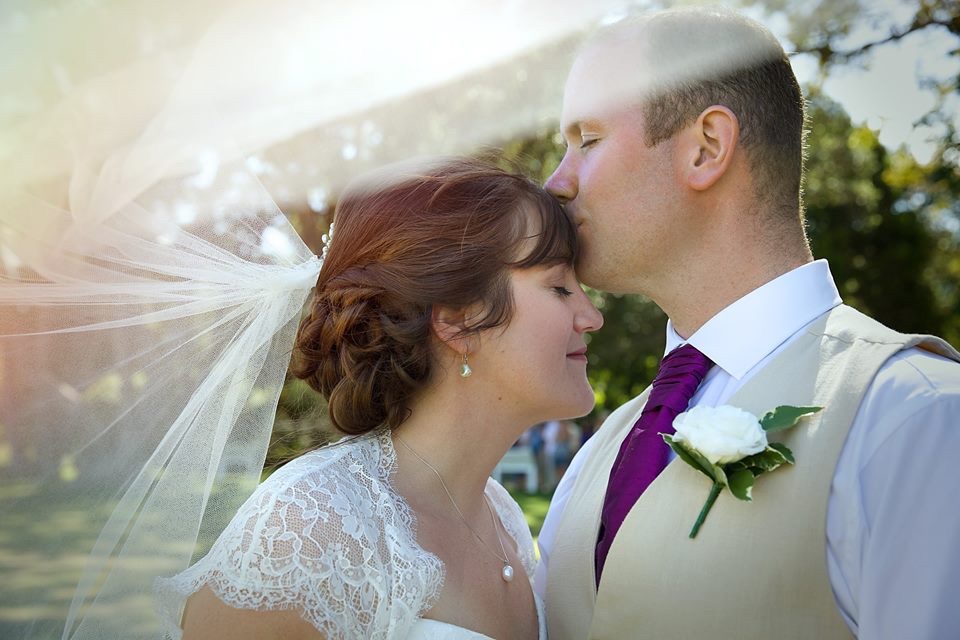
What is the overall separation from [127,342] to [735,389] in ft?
5.75

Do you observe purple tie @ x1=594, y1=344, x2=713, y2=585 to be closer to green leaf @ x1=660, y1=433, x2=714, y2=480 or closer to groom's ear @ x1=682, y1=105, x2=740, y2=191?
green leaf @ x1=660, y1=433, x2=714, y2=480

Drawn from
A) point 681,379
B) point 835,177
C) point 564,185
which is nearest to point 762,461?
point 681,379

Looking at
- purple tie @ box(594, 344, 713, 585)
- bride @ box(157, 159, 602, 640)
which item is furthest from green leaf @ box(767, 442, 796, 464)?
bride @ box(157, 159, 602, 640)

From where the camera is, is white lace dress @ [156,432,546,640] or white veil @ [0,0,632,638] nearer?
white lace dress @ [156,432,546,640]

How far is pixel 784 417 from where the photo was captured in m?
2.26

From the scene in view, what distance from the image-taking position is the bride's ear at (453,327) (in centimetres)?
284

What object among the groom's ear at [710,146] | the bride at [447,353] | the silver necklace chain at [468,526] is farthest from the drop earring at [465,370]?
the groom's ear at [710,146]

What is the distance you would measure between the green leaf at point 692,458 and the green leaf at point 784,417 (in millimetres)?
168

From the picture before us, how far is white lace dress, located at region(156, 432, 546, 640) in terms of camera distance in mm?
2324

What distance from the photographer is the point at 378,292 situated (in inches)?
111

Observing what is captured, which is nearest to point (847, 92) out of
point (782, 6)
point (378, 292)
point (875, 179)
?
point (782, 6)

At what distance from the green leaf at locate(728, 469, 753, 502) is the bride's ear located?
0.93m

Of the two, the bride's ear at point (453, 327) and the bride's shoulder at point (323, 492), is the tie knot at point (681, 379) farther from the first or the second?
the bride's shoulder at point (323, 492)

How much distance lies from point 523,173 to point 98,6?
518 centimetres
